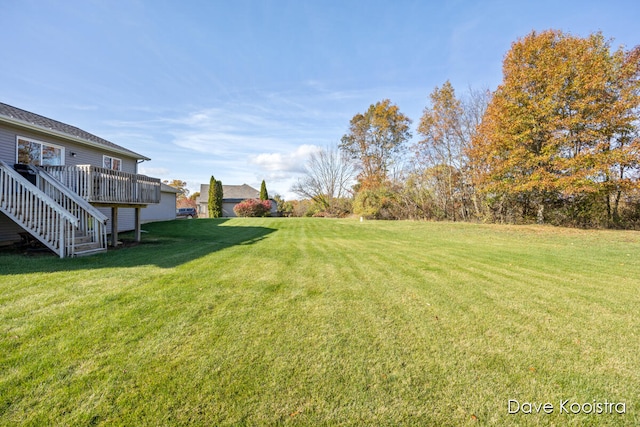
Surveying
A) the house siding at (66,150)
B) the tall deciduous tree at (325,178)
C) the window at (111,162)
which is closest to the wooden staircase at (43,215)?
the house siding at (66,150)

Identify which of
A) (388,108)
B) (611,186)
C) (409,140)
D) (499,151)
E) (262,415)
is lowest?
(262,415)

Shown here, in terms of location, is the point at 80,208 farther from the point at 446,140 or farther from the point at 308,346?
the point at 446,140

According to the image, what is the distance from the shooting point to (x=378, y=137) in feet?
91.2

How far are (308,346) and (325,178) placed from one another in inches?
1199

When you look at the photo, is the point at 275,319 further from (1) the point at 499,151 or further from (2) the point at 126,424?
(1) the point at 499,151

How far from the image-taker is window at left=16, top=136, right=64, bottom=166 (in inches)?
327

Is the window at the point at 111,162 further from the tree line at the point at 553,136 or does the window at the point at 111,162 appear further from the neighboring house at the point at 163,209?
the tree line at the point at 553,136

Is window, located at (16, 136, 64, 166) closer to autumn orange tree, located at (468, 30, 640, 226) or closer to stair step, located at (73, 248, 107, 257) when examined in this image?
stair step, located at (73, 248, 107, 257)

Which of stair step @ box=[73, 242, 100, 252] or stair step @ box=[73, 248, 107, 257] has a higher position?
stair step @ box=[73, 242, 100, 252]

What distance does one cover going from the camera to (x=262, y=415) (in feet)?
5.79

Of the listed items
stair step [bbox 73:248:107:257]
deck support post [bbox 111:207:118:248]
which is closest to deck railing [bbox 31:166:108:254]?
stair step [bbox 73:248:107:257]

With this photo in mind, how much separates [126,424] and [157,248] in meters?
7.23

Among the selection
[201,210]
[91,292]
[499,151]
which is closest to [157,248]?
[91,292]

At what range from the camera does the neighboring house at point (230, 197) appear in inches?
1409
